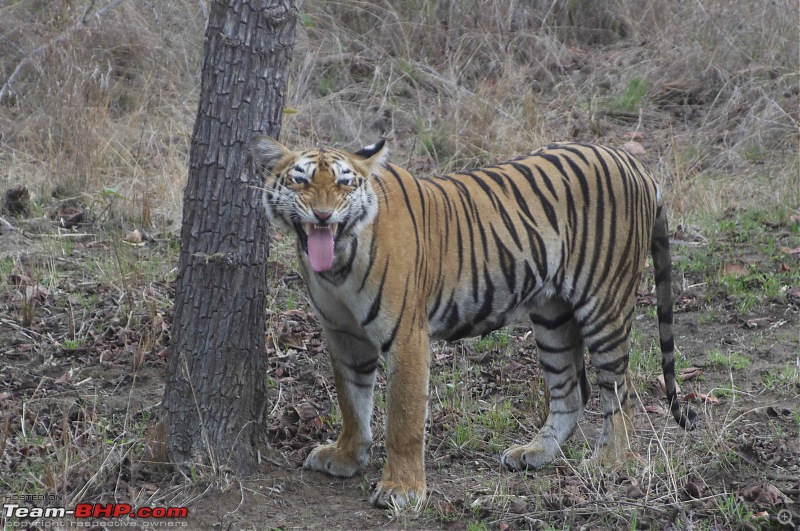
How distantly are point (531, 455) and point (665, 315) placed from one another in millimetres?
1032

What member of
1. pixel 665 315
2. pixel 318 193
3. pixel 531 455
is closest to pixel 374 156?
pixel 318 193

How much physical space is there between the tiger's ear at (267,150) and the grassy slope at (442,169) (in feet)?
4.80

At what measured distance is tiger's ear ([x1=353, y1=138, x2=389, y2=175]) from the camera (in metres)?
4.24

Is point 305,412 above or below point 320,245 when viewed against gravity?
below

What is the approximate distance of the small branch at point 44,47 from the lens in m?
9.63

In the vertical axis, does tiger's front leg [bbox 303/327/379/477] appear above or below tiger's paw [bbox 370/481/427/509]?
above

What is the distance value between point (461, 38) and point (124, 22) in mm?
3782

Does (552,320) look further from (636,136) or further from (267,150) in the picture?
(636,136)

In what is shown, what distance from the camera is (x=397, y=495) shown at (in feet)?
14.0

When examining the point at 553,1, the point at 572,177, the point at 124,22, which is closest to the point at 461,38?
the point at 553,1

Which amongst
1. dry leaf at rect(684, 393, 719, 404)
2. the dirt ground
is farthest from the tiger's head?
dry leaf at rect(684, 393, 719, 404)

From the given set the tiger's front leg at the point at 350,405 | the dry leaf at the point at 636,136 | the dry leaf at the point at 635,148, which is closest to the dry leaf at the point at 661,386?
the tiger's front leg at the point at 350,405

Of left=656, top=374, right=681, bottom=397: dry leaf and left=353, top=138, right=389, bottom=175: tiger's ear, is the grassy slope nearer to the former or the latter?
left=656, top=374, right=681, bottom=397: dry leaf

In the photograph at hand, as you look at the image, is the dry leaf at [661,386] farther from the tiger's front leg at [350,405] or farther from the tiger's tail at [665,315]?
the tiger's front leg at [350,405]
